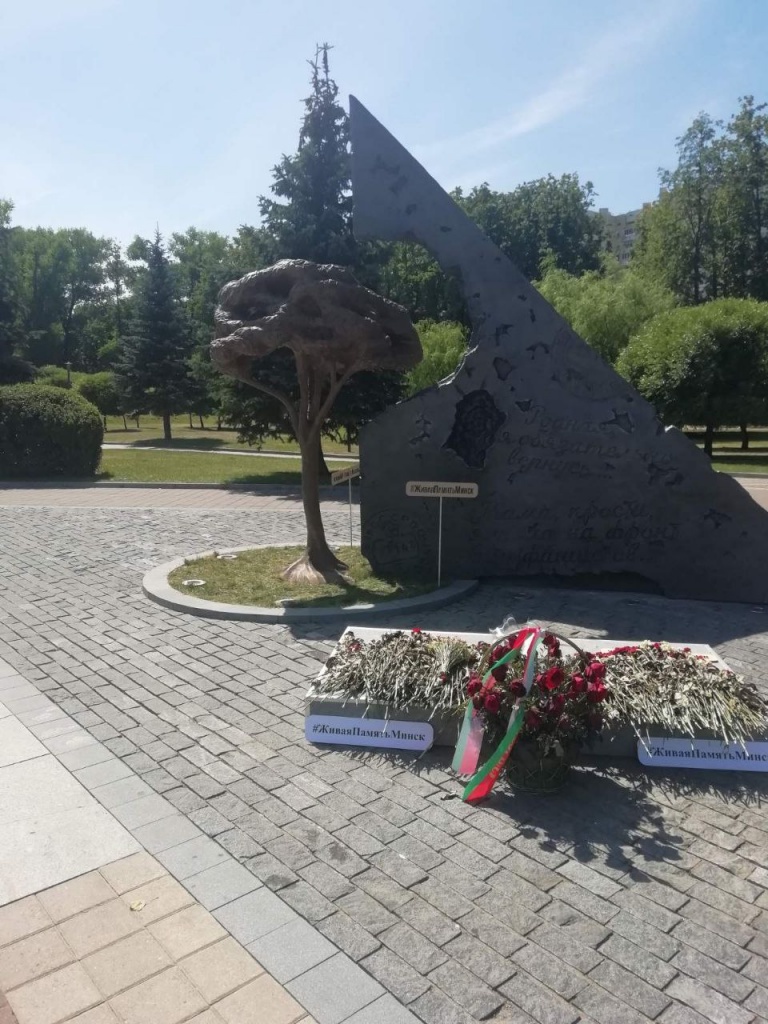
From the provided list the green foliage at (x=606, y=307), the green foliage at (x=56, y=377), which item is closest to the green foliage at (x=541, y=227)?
the green foliage at (x=606, y=307)

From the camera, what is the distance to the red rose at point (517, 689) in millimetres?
4949

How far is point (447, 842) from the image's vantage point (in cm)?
456

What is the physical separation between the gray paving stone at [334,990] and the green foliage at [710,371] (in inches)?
1009

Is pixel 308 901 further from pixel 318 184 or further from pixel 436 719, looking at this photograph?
pixel 318 184

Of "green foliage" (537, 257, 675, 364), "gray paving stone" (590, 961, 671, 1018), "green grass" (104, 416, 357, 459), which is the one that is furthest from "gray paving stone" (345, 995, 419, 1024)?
"green foliage" (537, 257, 675, 364)

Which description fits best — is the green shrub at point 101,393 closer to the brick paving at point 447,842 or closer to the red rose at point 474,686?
the brick paving at point 447,842

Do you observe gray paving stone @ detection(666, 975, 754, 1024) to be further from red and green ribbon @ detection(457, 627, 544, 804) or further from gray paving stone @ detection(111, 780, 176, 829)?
gray paving stone @ detection(111, 780, 176, 829)

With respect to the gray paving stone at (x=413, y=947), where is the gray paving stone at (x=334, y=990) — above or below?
below

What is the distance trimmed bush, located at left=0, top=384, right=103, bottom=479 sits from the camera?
21.7 m

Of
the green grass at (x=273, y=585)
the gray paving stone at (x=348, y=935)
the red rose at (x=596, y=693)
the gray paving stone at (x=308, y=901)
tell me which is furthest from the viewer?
the green grass at (x=273, y=585)

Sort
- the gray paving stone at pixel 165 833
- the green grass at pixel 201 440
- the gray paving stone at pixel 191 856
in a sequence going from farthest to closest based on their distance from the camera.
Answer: the green grass at pixel 201 440, the gray paving stone at pixel 165 833, the gray paving stone at pixel 191 856

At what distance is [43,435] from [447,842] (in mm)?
19993

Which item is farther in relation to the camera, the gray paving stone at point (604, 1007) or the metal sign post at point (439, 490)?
the metal sign post at point (439, 490)

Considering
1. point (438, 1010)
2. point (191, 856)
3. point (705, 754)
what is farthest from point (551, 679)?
point (191, 856)
